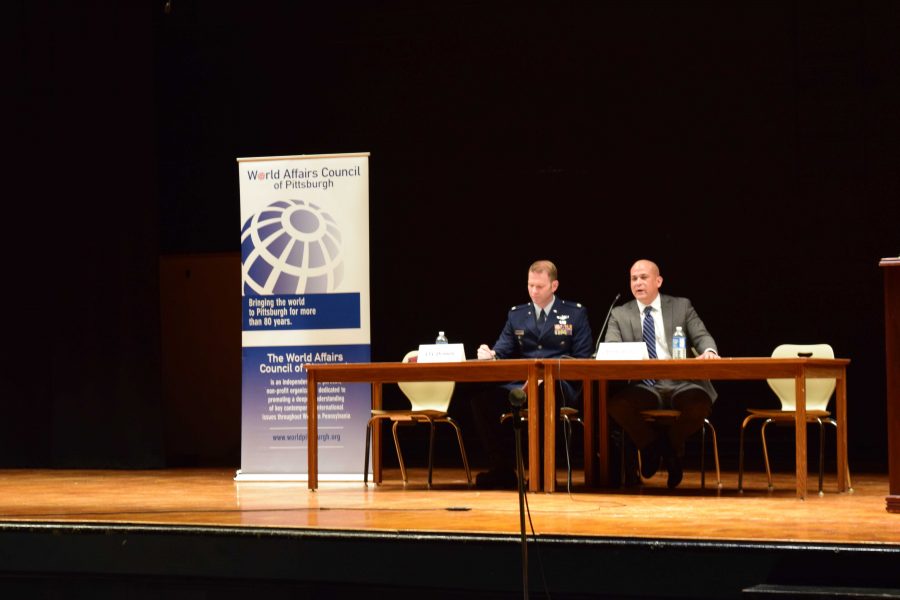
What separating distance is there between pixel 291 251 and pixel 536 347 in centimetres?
169

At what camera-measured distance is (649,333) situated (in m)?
6.35

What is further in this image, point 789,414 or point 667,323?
point 667,323

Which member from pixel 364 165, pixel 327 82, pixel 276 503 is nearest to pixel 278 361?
pixel 364 165

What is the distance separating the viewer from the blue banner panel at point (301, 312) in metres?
7.18

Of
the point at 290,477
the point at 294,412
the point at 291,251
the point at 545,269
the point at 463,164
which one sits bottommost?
the point at 290,477

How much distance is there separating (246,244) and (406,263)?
167cm

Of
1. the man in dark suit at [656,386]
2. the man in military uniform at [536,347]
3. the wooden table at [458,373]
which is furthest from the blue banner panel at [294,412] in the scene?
the man in dark suit at [656,386]

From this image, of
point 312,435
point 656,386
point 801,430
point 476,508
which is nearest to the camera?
point 476,508

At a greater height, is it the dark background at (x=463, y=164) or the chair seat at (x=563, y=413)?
the dark background at (x=463, y=164)

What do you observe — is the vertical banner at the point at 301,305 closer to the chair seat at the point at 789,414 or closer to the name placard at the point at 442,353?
the name placard at the point at 442,353

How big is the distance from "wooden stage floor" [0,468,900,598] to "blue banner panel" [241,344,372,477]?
1.23m

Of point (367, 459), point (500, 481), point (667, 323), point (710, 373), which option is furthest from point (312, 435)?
point (710, 373)

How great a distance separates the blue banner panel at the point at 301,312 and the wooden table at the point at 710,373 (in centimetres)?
159

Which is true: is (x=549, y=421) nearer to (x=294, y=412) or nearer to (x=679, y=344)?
(x=679, y=344)
